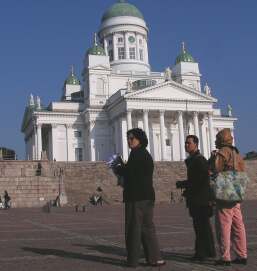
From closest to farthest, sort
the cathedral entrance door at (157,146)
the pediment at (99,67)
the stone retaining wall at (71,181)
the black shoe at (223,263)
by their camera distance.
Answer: the black shoe at (223,263)
the stone retaining wall at (71,181)
the cathedral entrance door at (157,146)
the pediment at (99,67)

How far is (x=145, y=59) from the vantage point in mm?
81188

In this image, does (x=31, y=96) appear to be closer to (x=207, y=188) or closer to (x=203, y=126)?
(x=203, y=126)

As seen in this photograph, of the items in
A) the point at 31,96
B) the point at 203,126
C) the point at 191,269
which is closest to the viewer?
the point at 191,269

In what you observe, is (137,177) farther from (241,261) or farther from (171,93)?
(171,93)

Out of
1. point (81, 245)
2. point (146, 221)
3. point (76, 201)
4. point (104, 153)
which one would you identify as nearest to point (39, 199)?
point (76, 201)

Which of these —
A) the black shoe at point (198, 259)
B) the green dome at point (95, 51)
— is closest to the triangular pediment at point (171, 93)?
the green dome at point (95, 51)

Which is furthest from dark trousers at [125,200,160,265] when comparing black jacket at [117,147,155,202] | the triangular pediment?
the triangular pediment

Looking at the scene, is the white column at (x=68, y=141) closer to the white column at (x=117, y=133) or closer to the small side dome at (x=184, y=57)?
the white column at (x=117, y=133)

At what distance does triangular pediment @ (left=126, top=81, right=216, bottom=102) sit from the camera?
63.4m

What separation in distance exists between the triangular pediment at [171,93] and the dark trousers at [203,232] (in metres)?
55.3

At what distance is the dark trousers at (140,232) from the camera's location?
716 cm

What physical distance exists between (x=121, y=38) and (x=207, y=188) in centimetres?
7490

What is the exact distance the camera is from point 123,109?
63.1m

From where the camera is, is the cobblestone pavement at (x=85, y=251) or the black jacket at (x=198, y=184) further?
the black jacket at (x=198, y=184)
